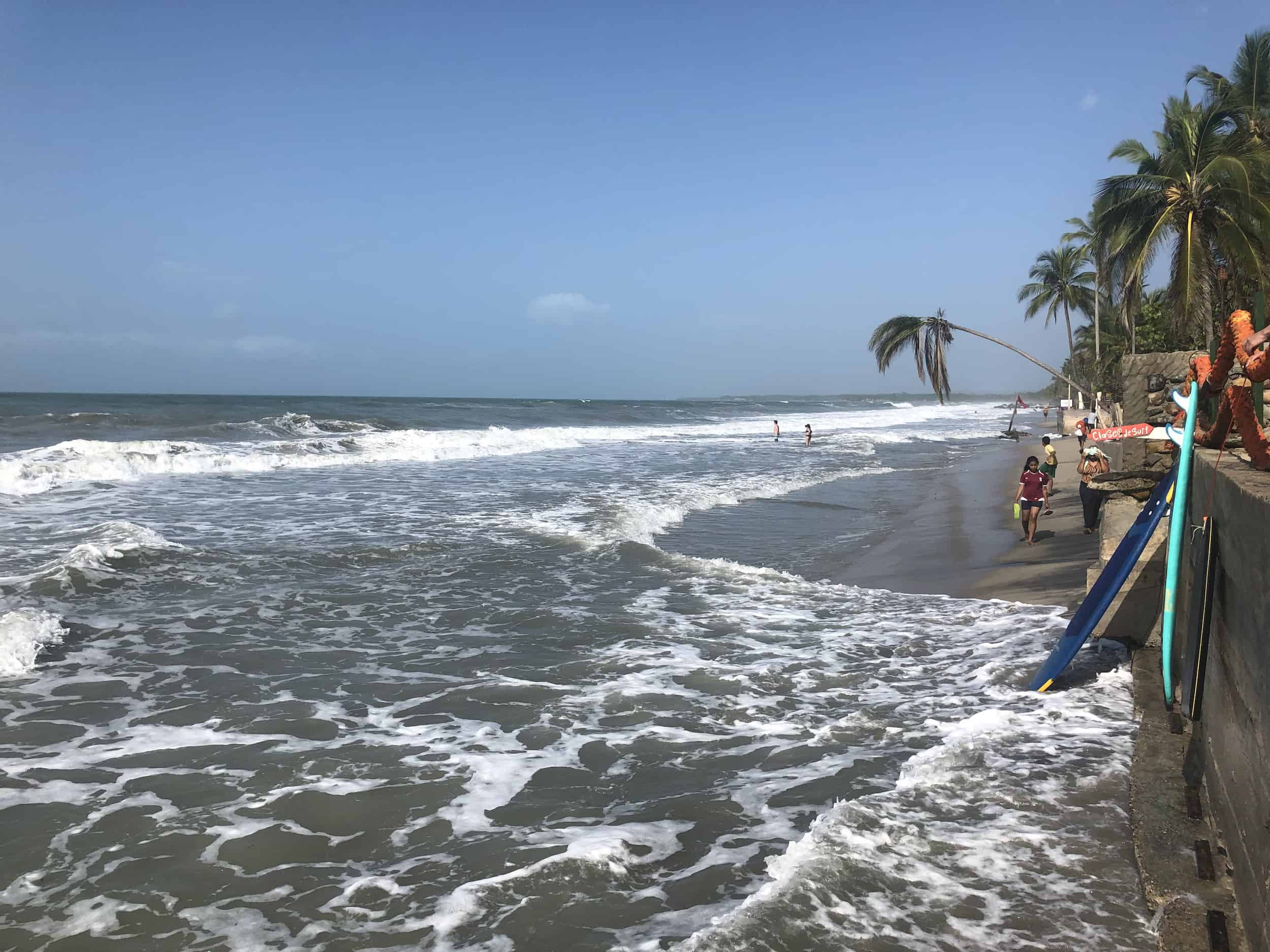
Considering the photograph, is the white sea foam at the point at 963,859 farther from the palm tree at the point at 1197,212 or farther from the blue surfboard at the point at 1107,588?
the palm tree at the point at 1197,212

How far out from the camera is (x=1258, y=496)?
9.39ft

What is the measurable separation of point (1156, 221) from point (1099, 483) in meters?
16.1

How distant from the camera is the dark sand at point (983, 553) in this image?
9344 mm

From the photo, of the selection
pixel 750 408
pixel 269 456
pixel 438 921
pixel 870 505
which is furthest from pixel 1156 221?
pixel 750 408

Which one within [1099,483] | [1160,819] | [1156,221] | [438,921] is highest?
[1156,221]

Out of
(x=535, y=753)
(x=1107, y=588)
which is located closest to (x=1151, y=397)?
(x=1107, y=588)

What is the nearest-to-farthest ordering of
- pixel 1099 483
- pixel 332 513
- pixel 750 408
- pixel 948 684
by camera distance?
pixel 948 684
pixel 1099 483
pixel 332 513
pixel 750 408

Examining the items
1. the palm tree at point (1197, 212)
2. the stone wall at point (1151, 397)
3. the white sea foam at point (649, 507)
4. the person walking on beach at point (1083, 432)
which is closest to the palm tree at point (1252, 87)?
the palm tree at point (1197, 212)

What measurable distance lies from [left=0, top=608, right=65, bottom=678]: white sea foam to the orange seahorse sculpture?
8.85 meters

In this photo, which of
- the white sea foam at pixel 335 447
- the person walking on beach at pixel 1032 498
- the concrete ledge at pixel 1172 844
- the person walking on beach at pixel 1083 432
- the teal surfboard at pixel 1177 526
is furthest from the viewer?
the white sea foam at pixel 335 447

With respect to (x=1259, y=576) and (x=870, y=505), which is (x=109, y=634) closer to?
(x=1259, y=576)

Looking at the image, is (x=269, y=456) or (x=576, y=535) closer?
(x=576, y=535)

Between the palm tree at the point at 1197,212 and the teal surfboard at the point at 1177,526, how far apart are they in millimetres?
16955

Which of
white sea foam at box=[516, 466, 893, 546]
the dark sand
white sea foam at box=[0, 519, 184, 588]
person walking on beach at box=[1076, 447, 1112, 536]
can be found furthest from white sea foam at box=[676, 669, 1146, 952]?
white sea foam at box=[0, 519, 184, 588]
